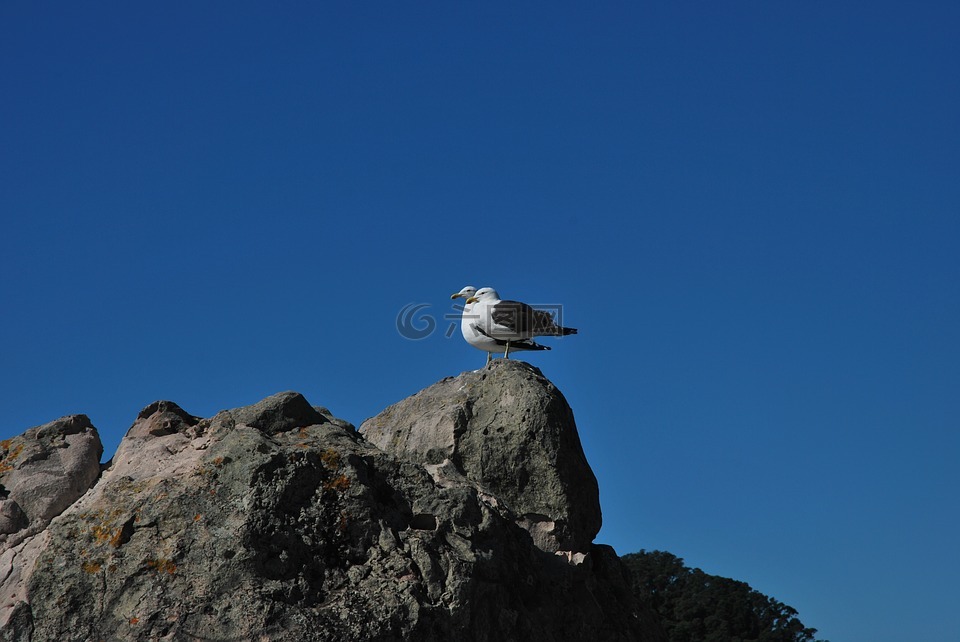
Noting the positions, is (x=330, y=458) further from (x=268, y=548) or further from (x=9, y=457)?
(x=9, y=457)

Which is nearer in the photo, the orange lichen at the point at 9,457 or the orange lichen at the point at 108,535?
the orange lichen at the point at 108,535

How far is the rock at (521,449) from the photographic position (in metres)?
8.80

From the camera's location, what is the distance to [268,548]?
603 cm

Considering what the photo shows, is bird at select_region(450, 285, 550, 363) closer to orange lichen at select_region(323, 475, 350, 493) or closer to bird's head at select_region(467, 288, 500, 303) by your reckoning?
bird's head at select_region(467, 288, 500, 303)

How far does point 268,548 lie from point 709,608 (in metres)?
31.6

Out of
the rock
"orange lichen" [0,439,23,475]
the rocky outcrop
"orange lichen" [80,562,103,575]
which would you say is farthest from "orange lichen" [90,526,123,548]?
the rock

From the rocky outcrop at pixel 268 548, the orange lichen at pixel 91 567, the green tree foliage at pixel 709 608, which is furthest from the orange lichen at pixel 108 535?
the green tree foliage at pixel 709 608

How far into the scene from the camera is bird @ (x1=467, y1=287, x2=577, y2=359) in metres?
14.4

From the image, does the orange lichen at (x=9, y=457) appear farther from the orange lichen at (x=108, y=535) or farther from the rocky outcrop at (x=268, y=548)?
the orange lichen at (x=108, y=535)

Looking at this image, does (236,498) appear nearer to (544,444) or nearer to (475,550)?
(475,550)

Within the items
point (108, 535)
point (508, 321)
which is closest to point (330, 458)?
point (108, 535)

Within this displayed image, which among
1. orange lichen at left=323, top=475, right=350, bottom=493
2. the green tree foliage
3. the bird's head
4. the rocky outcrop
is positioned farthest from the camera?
the green tree foliage

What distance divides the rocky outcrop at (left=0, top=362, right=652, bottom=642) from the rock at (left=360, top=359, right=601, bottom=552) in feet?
3.25

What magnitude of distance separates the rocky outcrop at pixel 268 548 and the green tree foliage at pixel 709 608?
1130 inches
